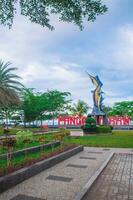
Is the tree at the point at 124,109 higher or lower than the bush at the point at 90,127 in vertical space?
higher

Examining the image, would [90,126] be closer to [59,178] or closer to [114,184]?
[59,178]

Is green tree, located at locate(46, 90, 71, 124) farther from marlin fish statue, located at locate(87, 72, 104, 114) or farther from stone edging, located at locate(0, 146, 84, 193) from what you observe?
stone edging, located at locate(0, 146, 84, 193)

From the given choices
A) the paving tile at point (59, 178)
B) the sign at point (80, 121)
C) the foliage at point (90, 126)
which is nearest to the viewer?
the paving tile at point (59, 178)

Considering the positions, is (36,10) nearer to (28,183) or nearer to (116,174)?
(28,183)

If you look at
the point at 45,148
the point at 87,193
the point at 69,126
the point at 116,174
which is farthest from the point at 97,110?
the point at 87,193

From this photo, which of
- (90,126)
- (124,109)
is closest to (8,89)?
(90,126)

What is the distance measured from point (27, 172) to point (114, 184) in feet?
9.44

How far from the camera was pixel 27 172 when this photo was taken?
9617 mm

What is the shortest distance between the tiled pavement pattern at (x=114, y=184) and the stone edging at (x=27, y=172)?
2.21m

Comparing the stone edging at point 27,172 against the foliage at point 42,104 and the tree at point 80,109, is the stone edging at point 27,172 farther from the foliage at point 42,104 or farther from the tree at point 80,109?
the tree at point 80,109

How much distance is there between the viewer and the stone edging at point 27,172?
26.6ft

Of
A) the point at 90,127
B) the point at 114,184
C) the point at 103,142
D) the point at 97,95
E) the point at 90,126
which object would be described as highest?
the point at 97,95

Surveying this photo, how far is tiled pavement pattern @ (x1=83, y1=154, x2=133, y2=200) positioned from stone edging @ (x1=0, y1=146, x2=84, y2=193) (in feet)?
7.24

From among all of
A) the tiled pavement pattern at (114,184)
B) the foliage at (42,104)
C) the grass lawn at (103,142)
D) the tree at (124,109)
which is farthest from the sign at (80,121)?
the tiled pavement pattern at (114,184)
